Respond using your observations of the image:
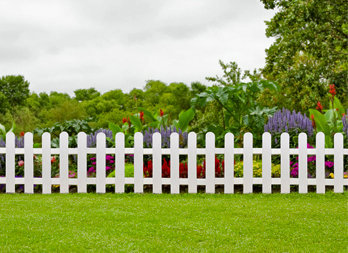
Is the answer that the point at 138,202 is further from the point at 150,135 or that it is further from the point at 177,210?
the point at 150,135

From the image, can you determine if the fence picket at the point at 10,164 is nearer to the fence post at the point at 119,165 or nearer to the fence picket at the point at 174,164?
the fence post at the point at 119,165

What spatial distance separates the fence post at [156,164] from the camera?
743 cm

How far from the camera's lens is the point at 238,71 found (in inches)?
581

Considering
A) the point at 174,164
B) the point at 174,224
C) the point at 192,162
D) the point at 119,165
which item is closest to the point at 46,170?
the point at 119,165

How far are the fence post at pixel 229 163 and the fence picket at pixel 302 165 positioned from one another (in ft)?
3.86

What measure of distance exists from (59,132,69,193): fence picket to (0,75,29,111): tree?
39.5 metres

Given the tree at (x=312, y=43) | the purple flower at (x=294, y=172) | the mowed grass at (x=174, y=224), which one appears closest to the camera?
the mowed grass at (x=174, y=224)

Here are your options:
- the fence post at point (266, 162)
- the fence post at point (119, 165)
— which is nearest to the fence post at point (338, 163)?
the fence post at point (266, 162)

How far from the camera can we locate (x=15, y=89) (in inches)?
1777

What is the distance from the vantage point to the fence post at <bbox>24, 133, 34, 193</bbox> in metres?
7.70

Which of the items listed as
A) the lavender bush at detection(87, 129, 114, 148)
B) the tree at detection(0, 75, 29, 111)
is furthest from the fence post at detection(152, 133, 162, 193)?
the tree at detection(0, 75, 29, 111)

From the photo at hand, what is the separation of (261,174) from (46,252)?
4.69 m

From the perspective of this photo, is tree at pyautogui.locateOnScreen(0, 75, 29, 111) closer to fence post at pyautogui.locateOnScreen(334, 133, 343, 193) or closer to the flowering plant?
the flowering plant

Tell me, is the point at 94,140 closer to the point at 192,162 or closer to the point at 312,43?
the point at 192,162
